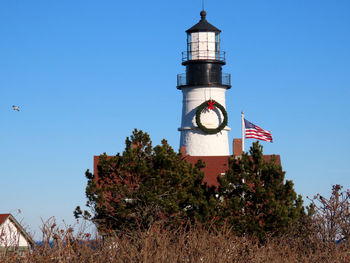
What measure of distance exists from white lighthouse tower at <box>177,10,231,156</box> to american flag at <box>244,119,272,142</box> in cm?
1179

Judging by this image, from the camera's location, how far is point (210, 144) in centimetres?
5625

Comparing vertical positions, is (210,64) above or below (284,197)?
above

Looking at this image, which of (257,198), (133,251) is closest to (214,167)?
(257,198)

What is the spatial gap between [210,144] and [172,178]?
17.5m

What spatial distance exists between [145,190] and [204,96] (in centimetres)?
1948

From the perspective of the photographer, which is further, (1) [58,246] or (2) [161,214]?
(2) [161,214]

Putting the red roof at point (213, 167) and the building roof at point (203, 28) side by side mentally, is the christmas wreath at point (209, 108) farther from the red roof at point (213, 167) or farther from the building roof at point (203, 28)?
the building roof at point (203, 28)

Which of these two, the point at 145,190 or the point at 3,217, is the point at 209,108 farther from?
the point at 145,190

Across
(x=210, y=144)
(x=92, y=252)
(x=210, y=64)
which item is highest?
(x=210, y=64)

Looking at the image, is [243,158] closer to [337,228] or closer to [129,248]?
[337,228]

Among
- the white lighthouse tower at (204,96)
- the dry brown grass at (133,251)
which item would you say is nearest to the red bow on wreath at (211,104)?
the white lighthouse tower at (204,96)

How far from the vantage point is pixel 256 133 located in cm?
4431

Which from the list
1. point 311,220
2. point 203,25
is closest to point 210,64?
point 203,25

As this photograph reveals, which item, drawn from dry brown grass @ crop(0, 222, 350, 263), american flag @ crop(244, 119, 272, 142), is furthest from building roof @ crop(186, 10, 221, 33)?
dry brown grass @ crop(0, 222, 350, 263)
